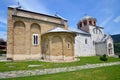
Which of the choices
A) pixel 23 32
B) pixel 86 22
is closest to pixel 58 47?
pixel 23 32

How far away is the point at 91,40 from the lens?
39.9 metres

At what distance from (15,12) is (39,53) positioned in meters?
8.81

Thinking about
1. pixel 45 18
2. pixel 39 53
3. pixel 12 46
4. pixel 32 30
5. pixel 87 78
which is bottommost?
pixel 87 78

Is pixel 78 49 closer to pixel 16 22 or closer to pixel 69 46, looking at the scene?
pixel 69 46

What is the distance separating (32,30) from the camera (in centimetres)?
2323

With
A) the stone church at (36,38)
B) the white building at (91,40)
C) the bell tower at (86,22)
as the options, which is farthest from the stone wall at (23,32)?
the bell tower at (86,22)

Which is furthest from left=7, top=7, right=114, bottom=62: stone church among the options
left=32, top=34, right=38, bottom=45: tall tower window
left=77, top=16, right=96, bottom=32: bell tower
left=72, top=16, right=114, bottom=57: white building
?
left=77, top=16, right=96, bottom=32: bell tower

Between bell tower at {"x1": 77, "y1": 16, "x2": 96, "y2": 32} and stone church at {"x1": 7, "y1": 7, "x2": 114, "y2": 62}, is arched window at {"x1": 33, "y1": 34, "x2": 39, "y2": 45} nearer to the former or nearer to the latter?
stone church at {"x1": 7, "y1": 7, "x2": 114, "y2": 62}

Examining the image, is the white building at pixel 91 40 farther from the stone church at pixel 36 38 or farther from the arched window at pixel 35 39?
the arched window at pixel 35 39

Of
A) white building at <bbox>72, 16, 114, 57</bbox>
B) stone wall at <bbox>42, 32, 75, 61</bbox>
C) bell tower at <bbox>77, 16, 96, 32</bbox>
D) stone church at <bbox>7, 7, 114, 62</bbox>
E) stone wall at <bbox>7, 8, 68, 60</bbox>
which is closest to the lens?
stone wall at <bbox>7, 8, 68, 60</bbox>

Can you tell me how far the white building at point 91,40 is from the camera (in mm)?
36406

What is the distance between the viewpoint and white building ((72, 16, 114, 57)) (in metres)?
36.4

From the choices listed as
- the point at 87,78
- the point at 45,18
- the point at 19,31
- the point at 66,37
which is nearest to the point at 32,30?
the point at 19,31

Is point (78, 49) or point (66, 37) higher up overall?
point (66, 37)
